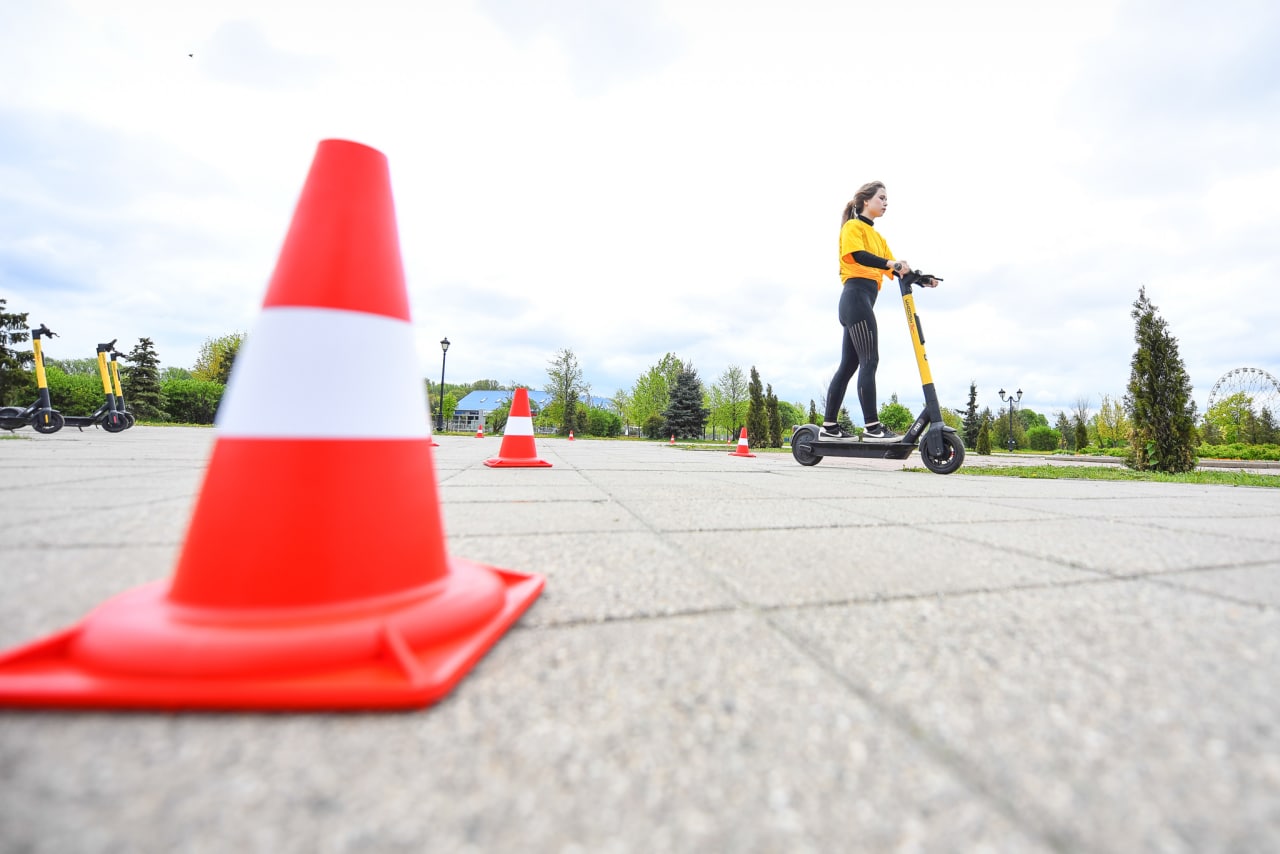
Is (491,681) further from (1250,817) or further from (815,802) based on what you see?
(1250,817)

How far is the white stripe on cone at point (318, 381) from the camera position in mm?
1169

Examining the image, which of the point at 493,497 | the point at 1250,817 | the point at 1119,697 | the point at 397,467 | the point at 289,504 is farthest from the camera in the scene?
the point at 493,497

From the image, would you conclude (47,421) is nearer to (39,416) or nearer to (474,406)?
(39,416)

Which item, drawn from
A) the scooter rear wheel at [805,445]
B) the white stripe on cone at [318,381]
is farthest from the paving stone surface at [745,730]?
the scooter rear wheel at [805,445]

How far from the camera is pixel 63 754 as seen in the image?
2.26 ft

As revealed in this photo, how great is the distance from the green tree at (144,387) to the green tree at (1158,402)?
44519mm

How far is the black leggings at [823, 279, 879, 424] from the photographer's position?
5.88 m

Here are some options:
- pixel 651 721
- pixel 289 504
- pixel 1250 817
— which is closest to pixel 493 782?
pixel 651 721

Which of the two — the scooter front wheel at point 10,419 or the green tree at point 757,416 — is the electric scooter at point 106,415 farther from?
the green tree at point 757,416

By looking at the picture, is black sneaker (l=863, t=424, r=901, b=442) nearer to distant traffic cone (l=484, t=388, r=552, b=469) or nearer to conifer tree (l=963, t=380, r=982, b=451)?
distant traffic cone (l=484, t=388, r=552, b=469)

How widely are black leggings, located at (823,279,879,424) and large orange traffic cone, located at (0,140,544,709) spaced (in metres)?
5.36

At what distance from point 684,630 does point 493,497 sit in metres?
2.31

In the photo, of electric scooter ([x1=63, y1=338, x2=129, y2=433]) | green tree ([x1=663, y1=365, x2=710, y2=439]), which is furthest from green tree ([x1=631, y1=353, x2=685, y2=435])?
electric scooter ([x1=63, y1=338, x2=129, y2=433])

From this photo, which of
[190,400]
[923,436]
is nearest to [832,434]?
[923,436]
